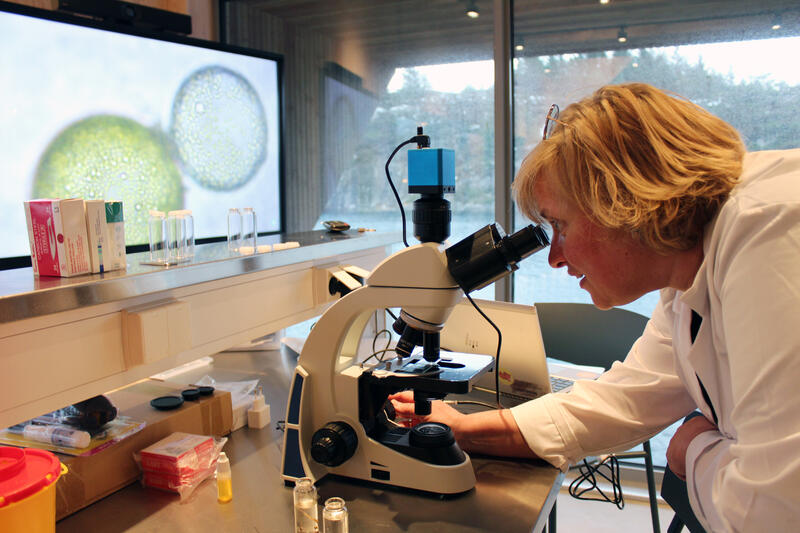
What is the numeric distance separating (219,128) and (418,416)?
1802 mm

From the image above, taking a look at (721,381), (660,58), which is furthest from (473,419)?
(660,58)

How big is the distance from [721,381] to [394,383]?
560 mm

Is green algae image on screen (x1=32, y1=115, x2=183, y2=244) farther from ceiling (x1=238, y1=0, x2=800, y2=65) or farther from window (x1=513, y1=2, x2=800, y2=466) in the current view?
window (x1=513, y1=2, x2=800, y2=466)

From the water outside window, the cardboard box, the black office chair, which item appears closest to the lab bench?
the cardboard box

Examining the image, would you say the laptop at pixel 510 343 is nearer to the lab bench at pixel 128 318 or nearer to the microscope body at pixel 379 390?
the microscope body at pixel 379 390

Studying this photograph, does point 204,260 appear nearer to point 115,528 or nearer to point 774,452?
point 115,528

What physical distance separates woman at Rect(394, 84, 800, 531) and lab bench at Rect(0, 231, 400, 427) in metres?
0.62

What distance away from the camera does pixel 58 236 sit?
3.67 ft

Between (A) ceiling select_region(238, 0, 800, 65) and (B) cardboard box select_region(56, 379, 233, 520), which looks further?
(A) ceiling select_region(238, 0, 800, 65)

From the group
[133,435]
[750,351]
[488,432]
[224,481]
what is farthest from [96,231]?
[750,351]

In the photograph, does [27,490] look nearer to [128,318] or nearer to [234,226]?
[128,318]

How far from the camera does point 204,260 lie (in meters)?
1.43

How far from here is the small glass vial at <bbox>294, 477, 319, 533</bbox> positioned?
0.95m

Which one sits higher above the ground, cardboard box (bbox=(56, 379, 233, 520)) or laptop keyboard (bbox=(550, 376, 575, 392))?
cardboard box (bbox=(56, 379, 233, 520))
